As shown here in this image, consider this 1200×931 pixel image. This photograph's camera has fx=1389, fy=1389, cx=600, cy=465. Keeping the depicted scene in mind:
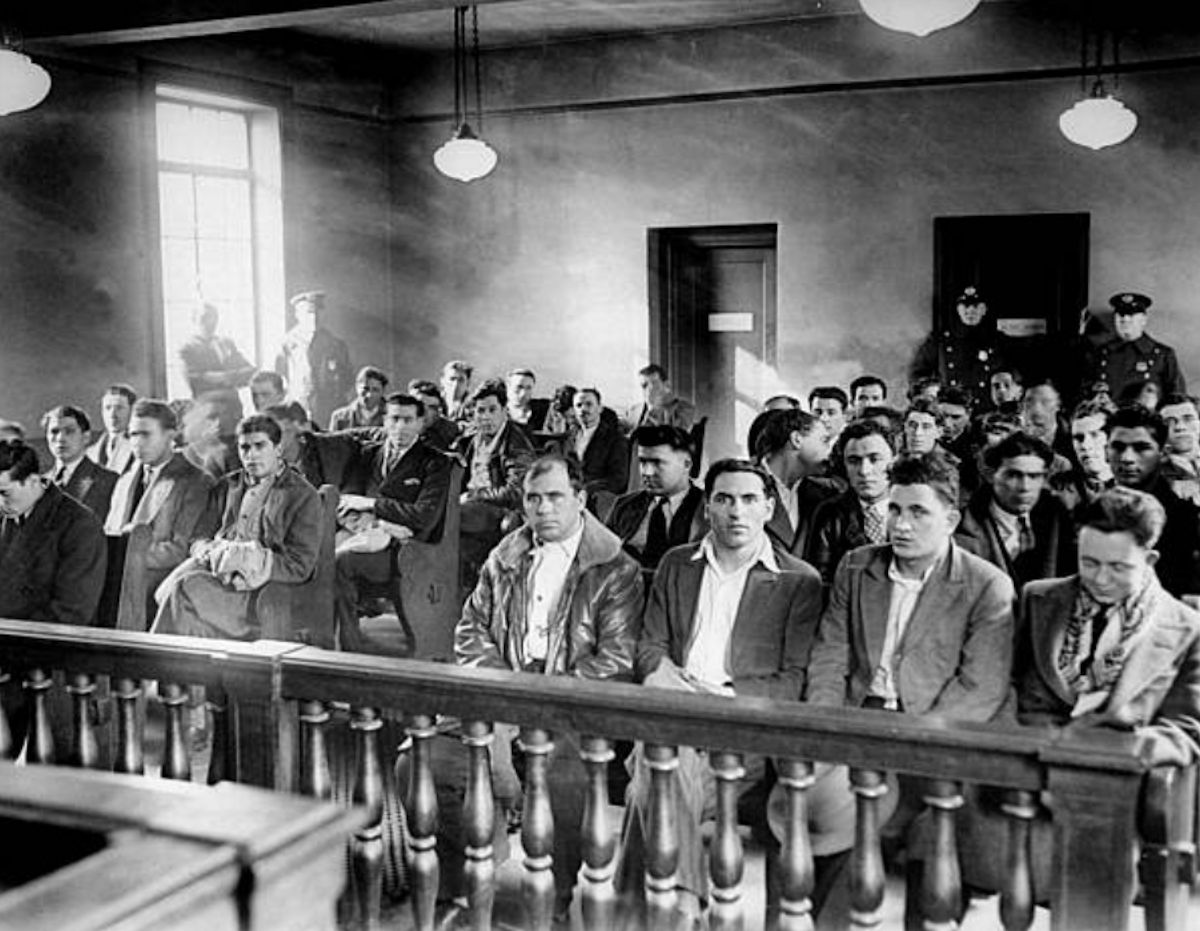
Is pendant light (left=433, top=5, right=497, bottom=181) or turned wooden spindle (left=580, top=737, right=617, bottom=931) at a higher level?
pendant light (left=433, top=5, right=497, bottom=181)

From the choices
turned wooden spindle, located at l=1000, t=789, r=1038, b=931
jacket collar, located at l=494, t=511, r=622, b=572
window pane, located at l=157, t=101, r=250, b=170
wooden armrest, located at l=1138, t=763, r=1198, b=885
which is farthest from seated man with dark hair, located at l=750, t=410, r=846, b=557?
window pane, located at l=157, t=101, r=250, b=170

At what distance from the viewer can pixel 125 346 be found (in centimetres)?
951

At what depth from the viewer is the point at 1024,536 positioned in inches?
177

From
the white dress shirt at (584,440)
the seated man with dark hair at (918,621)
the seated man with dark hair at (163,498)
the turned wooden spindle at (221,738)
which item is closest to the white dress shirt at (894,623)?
the seated man with dark hair at (918,621)

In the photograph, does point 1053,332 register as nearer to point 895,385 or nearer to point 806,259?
point 895,385

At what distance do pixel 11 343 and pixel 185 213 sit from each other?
1960mm

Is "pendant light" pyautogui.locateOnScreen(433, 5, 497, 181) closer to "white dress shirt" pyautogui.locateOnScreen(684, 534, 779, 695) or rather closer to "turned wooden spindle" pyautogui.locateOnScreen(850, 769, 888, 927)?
"white dress shirt" pyautogui.locateOnScreen(684, 534, 779, 695)

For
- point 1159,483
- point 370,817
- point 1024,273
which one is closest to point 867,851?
point 370,817

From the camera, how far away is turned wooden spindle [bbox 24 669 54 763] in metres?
2.85

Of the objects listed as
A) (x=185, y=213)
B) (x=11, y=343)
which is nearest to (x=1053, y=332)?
(x=185, y=213)

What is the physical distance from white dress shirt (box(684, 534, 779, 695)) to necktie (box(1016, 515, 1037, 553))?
1.14m

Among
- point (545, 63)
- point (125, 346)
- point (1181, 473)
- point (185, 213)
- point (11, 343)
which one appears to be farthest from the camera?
point (545, 63)

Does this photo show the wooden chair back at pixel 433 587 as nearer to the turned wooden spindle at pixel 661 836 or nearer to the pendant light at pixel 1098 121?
the turned wooden spindle at pixel 661 836

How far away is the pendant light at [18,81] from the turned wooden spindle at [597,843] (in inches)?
227
